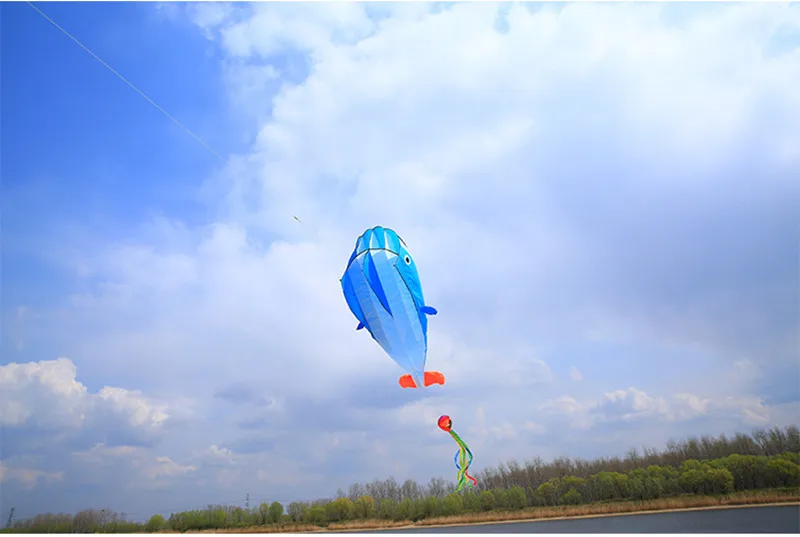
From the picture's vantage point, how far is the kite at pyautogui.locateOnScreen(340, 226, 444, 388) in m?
17.3

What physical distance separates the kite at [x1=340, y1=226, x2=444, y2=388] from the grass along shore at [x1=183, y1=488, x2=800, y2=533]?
28.8 metres

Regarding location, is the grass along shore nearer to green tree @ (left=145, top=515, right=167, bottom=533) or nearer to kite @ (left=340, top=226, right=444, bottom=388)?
green tree @ (left=145, top=515, right=167, bottom=533)

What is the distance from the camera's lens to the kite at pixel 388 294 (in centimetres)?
1727

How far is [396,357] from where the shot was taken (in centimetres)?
1880

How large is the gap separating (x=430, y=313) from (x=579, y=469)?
182ft

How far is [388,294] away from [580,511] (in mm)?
Result: 32615

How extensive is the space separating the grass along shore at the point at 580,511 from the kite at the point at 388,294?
2879 cm

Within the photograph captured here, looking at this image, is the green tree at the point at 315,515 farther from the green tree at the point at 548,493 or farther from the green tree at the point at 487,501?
the green tree at the point at 548,493

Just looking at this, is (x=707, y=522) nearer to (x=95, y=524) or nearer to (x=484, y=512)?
(x=484, y=512)

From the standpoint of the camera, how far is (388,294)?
17.2m

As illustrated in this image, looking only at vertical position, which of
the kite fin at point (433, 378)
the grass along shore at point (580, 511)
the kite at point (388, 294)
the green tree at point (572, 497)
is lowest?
the grass along shore at point (580, 511)

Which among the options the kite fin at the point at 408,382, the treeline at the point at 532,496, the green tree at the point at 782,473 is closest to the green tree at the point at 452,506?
the treeline at the point at 532,496

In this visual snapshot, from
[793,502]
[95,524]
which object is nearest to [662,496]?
[793,502]

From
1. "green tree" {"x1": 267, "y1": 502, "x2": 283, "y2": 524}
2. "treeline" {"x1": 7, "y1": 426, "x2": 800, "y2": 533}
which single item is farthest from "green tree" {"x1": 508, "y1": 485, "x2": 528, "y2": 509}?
"green tree" {"x1": 267, "y1": 502, "x2": 283, "y2": 524}
